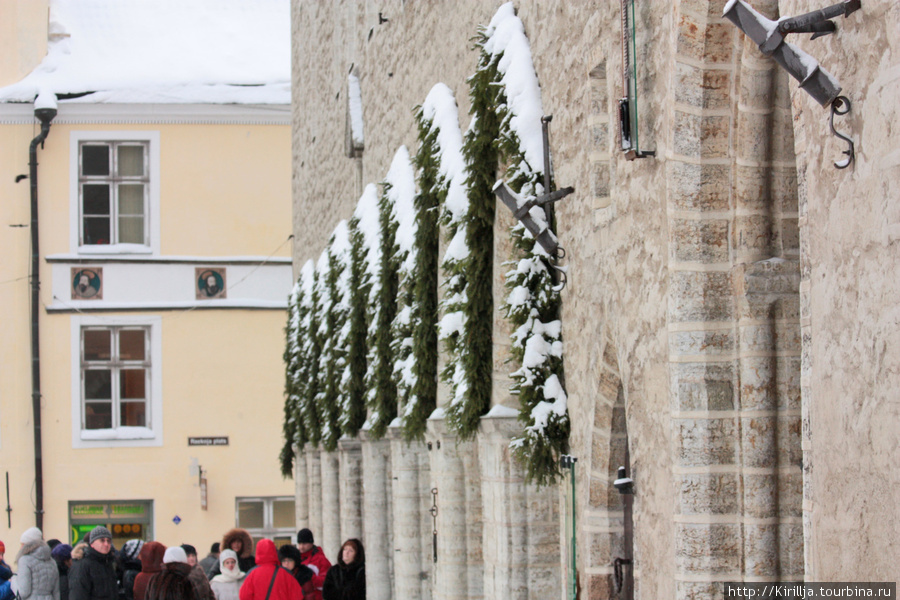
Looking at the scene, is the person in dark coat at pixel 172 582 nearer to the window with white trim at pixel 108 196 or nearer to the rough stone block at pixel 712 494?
the rough stone block at pixel 712 494

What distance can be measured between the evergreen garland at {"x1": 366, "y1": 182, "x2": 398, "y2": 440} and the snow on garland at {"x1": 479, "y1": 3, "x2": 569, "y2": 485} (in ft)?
13.6

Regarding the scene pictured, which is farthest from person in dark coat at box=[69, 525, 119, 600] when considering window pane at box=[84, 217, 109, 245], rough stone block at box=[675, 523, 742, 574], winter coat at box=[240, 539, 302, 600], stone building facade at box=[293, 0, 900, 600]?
window pane at box=[84, 217, 109, 245]

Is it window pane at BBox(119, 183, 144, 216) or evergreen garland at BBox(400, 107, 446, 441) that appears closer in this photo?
evergreen garland at BBox(400, 107, 446, 441)

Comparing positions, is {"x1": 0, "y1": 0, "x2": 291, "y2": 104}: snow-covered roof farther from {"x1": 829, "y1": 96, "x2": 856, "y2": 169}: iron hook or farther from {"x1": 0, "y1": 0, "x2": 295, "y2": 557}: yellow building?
{"x1": 829, "y1": 96, "x2": 856, "y2": 169}: iron hook

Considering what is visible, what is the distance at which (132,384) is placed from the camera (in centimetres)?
2120

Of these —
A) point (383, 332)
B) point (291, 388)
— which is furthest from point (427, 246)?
point (291, 388)

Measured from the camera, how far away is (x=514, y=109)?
24.8ft

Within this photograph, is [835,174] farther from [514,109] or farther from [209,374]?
[209,374]

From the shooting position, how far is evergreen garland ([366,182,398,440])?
1174cm

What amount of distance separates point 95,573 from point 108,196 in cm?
1284

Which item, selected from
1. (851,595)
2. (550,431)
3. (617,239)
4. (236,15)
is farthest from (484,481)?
(236,15)

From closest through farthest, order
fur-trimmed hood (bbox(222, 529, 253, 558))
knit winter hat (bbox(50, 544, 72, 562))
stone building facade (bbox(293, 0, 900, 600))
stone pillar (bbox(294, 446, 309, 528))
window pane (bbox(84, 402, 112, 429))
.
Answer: stone building facade (bbox(293, 0, 900, 600))
fur-trimmed hood (bbox(222, 529, 253, 558))
knit winter hat (bbox(50, 544, 72, 562))
stone pillar (bbox(294, 446, 309, 528))
window pane (bbox(84, 402, 112, 429))

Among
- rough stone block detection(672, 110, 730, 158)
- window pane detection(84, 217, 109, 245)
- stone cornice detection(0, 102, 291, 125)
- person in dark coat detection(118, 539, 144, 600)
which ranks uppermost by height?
stone cornice detection(0, 102, 291, 125)

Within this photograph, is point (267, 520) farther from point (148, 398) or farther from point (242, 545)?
point (242, 545)
